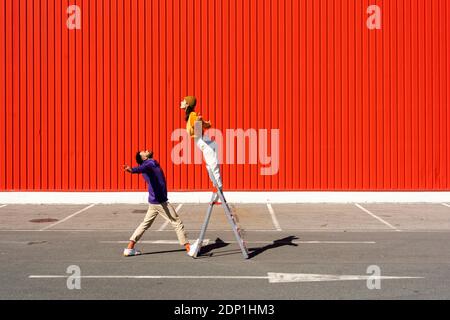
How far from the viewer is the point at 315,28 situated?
18.9 metres

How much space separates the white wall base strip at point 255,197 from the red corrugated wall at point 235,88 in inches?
10.8

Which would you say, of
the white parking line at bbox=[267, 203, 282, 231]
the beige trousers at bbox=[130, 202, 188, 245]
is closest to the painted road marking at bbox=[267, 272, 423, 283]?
the beige trousers at bbox=[130, 202, 188, 245]

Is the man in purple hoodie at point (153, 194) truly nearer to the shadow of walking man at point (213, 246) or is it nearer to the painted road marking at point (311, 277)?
the shadow of walking man at point (213, 246)

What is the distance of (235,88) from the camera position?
19.0 meters

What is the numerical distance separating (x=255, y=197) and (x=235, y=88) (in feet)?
10.9

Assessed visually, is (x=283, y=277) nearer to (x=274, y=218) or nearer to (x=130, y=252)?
(x=130, y=252)

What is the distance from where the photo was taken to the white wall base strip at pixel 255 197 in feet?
61.5

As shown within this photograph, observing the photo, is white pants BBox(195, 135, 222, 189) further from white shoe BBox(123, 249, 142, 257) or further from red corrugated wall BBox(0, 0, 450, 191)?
red corrugated wall BBox(0, 0, 450, 191)

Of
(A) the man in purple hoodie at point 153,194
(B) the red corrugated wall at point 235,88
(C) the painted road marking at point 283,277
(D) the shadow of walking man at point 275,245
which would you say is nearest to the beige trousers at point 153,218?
(A) the man in purple hoodie at point 153,194

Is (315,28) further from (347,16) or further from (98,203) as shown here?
(98,203)

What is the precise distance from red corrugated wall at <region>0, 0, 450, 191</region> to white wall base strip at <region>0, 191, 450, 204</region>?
27 centimetres

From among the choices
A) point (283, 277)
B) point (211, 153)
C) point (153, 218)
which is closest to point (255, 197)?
point (153, 218)

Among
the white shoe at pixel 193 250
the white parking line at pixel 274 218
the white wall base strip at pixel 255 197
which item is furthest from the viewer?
the white wall base strip at pixel 255 197

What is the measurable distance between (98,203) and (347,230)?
8.29 m
